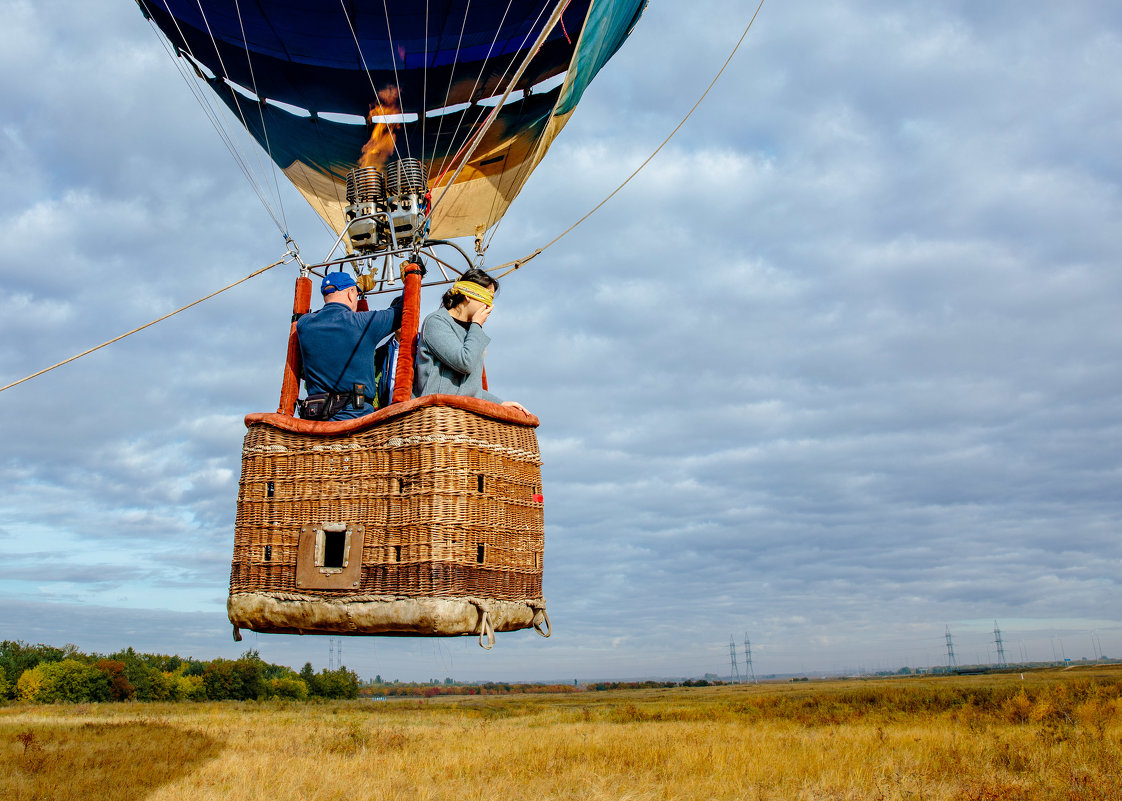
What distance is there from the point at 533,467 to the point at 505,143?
4246 millimetres

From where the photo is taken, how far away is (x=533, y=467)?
142 inches

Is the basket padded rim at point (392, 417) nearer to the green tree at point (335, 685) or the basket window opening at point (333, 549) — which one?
the basket window opening at point (333, 549)

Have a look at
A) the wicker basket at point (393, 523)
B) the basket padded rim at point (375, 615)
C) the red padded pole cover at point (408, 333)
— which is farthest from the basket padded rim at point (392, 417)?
the basket padded rim at point (375, 615)

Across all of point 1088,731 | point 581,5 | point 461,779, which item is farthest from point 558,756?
point 581,5

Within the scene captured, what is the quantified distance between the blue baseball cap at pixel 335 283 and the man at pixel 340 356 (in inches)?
10.5

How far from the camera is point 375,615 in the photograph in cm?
316

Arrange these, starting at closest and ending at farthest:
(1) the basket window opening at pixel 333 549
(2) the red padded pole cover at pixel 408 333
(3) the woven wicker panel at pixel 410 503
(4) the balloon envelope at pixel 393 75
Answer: (3) the woven wicker panel at pixel 410 503
(1) the basket window opening at pixel 333 549
(2) the red padded pole cover at pixel 408 333
(4) the balloon envelope at pixel 393 75

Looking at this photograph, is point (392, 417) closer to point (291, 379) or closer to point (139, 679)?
point (291, 379)

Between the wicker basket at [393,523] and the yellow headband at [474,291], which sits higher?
the yellow headband at [474,291]

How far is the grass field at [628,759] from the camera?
401 inches

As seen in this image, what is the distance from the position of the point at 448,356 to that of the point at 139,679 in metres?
69.3

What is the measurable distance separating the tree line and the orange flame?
61021mm

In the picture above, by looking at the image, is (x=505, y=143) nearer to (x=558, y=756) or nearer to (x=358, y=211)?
(x=358, y=211)

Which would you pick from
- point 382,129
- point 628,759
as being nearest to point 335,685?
point 628,759
